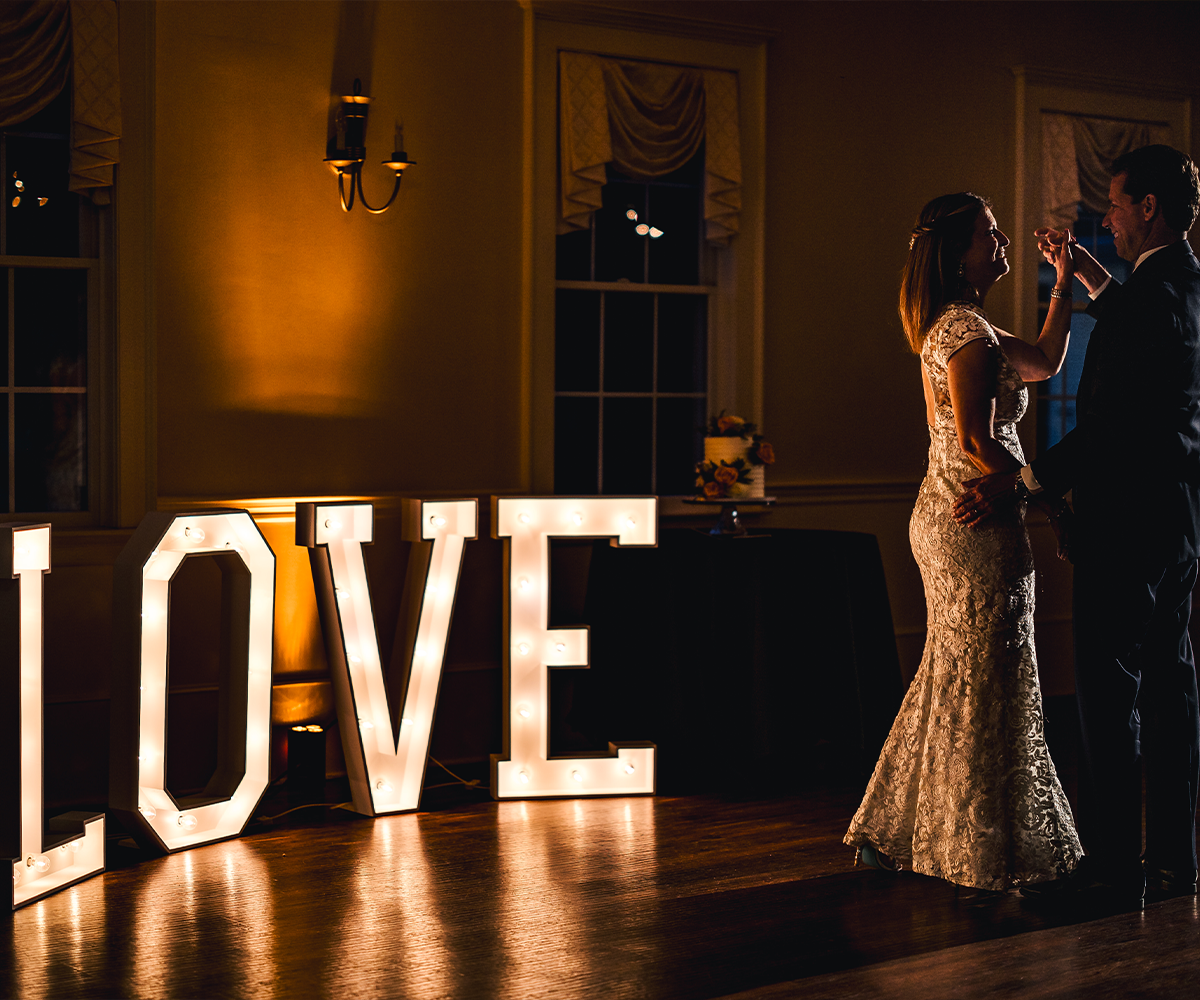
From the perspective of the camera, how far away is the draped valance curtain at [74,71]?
159 inches

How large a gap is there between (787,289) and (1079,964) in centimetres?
337

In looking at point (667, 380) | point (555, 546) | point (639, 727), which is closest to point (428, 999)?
point (639, 727)

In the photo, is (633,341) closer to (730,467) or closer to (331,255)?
(730,467)

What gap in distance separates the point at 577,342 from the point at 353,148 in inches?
50.1

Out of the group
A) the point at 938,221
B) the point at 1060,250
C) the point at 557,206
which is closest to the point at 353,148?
the point at 557,206

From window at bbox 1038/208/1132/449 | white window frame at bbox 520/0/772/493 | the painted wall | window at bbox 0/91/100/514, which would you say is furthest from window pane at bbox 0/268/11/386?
window at bbox 1038/208/1132/449

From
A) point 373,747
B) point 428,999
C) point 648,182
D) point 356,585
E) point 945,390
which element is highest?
point 648,182

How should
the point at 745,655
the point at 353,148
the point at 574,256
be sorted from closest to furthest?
the point at 745,655
the point at 353,148
the point at 574,256

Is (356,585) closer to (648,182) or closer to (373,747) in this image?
(373,747)

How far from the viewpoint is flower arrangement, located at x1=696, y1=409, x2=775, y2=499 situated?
15.2 feet

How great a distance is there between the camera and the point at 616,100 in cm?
510

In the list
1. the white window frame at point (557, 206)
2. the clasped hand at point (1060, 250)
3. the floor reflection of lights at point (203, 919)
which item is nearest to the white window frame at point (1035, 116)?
the white window frame at point (557, 206)

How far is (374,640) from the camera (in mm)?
4066

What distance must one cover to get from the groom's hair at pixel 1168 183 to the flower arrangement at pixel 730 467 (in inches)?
66.7
